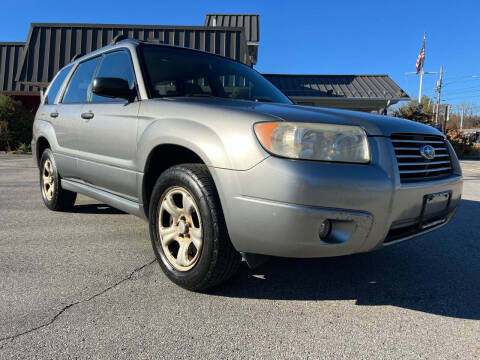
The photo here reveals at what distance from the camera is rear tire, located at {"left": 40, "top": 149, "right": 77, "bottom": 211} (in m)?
4.05

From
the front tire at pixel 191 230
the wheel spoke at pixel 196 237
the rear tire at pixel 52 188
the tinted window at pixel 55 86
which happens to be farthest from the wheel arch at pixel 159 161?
the tinted window at pixel 55 86

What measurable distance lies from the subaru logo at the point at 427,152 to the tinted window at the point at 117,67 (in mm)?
2111

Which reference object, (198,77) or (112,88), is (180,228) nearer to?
(112,88)

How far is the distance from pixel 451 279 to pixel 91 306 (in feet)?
7.73

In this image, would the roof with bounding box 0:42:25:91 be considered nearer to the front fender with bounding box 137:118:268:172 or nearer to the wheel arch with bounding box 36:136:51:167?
the wheel arch with bounding box 36:136:51:167

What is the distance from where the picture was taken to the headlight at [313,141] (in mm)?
1830

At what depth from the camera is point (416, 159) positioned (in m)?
2.17

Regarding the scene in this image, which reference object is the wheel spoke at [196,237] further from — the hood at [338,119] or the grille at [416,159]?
the grille at [416,159]

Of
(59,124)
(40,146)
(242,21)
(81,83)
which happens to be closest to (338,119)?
(81,83)

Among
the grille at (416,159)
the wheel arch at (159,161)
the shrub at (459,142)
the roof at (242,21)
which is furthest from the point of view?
the roof at (242,21)

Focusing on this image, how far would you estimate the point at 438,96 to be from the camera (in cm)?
4041

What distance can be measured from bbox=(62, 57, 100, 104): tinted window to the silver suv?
717 millimetres

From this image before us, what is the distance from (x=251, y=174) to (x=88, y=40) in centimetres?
1483

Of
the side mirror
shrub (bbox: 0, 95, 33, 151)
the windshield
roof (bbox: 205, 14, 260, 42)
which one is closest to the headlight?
the windshield
